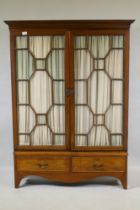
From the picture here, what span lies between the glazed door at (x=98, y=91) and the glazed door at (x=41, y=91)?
0.14 metres

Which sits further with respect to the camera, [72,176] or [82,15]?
[82,15]

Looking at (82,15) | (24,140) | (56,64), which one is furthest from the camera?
(82,15)

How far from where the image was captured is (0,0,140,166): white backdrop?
139 inches

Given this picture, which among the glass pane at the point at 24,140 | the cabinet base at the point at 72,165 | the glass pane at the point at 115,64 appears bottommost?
the cabinet base at the point at 72,165

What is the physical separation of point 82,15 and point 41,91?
1.17 m

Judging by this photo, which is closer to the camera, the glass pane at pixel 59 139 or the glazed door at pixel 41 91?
the glazed door at pixel 41 91

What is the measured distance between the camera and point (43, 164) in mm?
3076

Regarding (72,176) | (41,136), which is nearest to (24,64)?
(41,136)

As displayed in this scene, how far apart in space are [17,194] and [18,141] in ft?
1.79

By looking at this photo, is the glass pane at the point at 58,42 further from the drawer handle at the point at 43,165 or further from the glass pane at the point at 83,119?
the drawer handle at the point at 43,165

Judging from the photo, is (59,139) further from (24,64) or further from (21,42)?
(21,42)

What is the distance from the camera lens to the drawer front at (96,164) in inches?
120

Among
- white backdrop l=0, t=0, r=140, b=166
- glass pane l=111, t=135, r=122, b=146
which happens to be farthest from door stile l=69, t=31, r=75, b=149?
white backdrop l=0, t=0, r=140, b=166

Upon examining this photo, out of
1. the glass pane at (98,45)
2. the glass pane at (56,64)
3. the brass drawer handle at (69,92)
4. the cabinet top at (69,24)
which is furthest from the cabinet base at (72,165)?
the cabinet top at (69,24)
